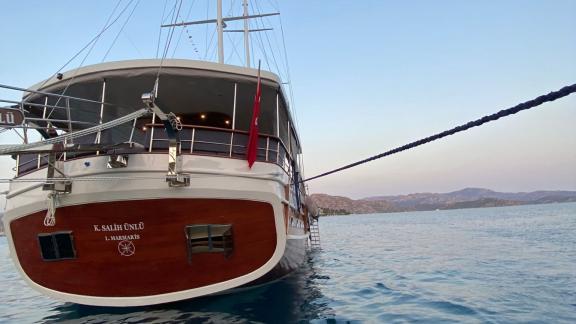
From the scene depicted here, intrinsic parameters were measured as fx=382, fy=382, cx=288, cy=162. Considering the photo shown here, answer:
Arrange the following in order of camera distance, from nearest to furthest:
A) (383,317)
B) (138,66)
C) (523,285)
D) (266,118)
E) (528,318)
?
(528,318), (383,317), (138,66), (523,285), (266,118)

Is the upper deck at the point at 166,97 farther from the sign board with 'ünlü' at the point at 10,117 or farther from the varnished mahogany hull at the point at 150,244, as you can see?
the varnished mahogany hull at the point at 150,244

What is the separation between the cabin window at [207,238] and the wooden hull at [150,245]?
0.08 metres

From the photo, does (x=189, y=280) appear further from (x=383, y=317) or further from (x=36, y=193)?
(x=383, y=317)

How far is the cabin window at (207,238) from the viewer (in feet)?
20.6

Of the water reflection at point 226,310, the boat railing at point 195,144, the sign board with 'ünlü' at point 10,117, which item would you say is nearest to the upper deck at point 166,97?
the boat railing at point 195,144

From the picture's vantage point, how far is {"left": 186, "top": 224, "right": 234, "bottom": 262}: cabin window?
6.27m

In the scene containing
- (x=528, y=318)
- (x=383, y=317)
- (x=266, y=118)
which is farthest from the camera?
(x=266, y=118)

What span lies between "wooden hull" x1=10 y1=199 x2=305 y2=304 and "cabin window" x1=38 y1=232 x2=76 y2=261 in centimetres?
8

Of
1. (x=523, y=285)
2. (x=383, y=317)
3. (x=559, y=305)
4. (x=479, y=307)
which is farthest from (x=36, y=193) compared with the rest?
(x=523, y=285)

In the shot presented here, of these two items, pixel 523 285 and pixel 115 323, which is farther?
pixel 523 285

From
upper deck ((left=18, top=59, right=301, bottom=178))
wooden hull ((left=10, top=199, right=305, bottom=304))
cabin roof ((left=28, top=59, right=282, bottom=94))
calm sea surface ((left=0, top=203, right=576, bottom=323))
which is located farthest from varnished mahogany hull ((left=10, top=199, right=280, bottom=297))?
cabin roof ((left=28, top=59, right=282, bottom=94))

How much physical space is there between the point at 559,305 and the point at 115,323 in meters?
7.67

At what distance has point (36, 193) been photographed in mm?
6379

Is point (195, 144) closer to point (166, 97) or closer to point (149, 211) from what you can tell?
point (149, 211)
